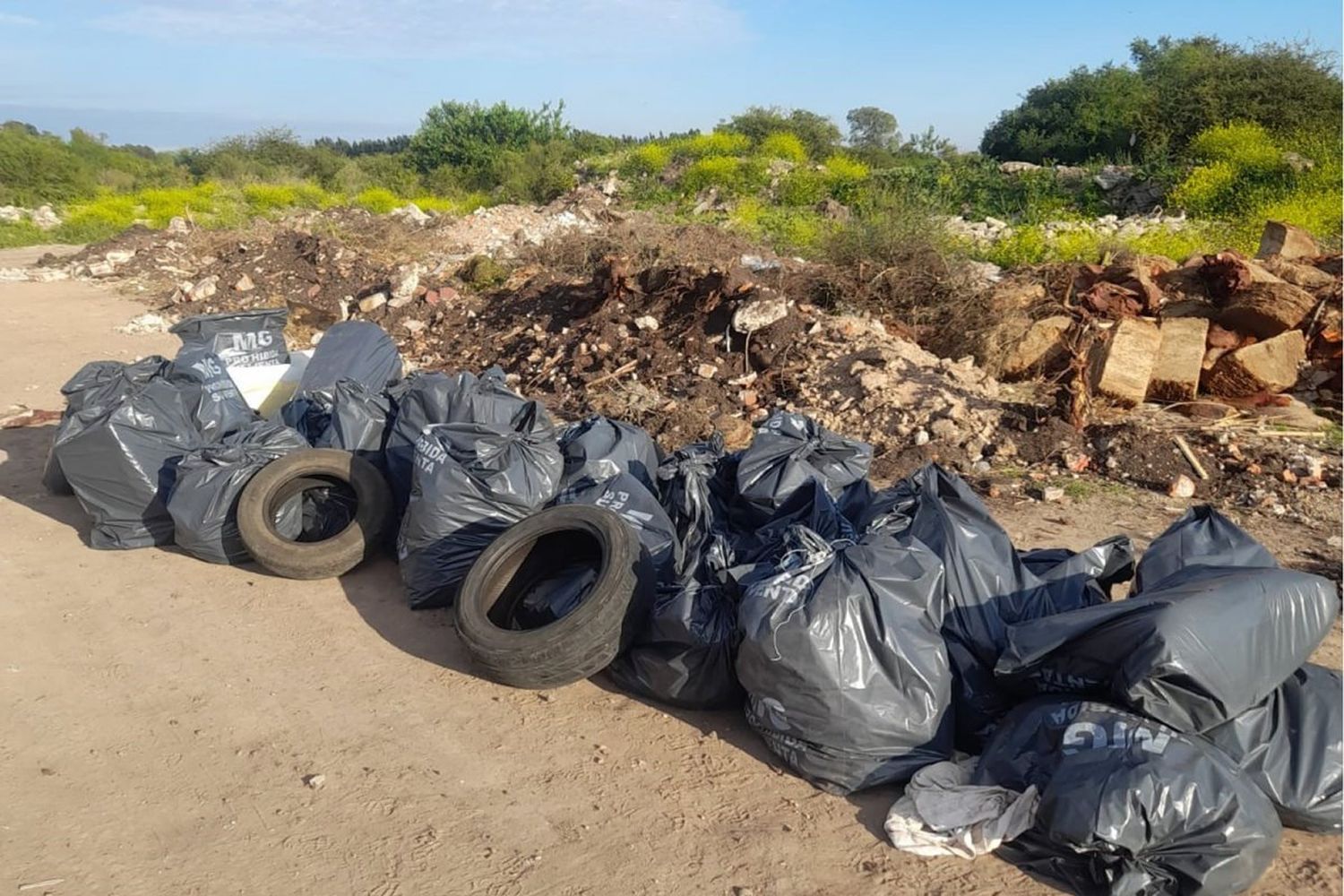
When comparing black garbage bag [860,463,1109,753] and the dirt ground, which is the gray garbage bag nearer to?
the dirt ground

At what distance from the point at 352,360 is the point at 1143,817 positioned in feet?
16.0

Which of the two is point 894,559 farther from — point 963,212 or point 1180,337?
point 963,212

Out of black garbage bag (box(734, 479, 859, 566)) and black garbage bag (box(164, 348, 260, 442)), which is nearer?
black garbage bag (box(734, 479, 859, 566))

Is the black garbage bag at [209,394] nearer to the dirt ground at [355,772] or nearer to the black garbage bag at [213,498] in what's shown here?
the black garbage bag at [213,498]

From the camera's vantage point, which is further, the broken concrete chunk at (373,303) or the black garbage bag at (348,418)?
the broken concrete chunk at (373,303)

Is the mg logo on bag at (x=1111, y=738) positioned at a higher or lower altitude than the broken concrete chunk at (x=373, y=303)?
lower

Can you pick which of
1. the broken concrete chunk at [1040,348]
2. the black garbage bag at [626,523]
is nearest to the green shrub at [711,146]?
the broken concrete chunk at [1040,348]

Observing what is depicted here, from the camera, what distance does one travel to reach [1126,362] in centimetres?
612

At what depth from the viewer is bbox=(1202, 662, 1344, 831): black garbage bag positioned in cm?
249

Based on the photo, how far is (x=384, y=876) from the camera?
8.31ft

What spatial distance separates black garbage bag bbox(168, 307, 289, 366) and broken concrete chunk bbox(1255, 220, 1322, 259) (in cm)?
845

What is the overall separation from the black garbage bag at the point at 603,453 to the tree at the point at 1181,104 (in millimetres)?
15490

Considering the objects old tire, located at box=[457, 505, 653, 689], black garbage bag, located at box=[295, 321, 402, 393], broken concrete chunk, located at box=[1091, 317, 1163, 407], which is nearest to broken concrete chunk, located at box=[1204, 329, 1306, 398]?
broken concrete chunk, located at box=[1091, 317, 1163, 407]

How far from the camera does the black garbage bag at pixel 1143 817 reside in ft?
7.36
